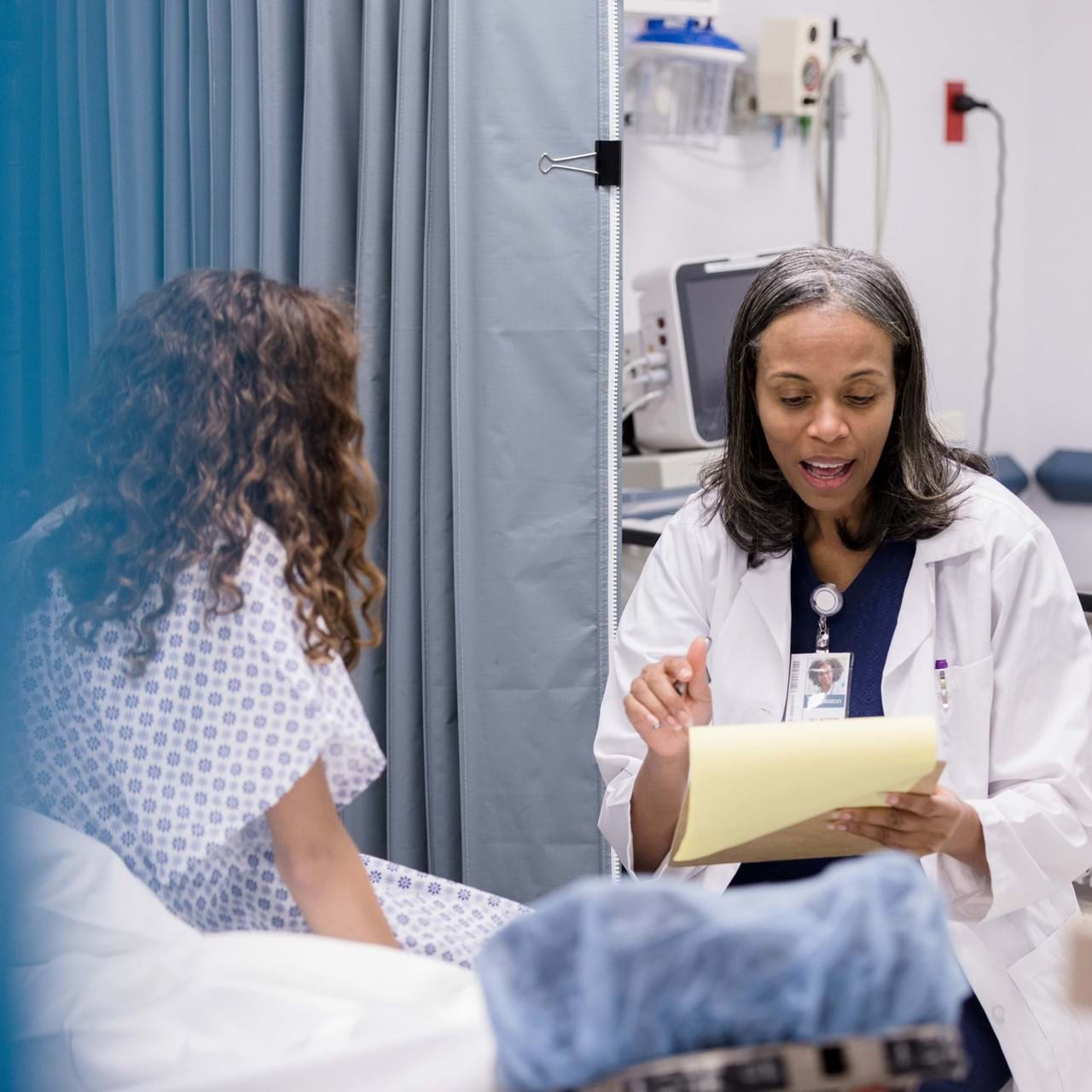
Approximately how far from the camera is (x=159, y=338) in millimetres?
998

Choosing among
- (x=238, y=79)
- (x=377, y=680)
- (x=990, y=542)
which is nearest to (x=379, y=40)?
(x=238, y=79)

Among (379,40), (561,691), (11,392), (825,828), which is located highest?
(379,40)

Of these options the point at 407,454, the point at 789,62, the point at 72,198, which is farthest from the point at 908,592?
the point at 789,62

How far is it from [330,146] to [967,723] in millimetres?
1009

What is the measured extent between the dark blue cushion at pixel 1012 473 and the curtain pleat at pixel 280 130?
2.71m

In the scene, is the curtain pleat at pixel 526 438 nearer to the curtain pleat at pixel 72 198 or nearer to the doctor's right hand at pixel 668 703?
the doctor's right hand at pixel 668 703

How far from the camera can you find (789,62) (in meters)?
3.23

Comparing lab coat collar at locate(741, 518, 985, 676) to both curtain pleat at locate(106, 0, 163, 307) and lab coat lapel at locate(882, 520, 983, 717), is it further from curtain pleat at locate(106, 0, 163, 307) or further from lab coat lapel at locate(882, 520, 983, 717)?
curtain pleat at locate(106, 0, 163, 307)

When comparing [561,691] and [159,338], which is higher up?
[159,338]

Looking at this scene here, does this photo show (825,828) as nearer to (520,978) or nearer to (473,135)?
(520,978)

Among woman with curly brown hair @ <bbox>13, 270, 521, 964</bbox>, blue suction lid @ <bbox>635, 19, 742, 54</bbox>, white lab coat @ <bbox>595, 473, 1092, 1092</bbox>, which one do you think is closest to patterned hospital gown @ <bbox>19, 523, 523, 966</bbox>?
woman with curly brown hair @ <bbox>13, 270, 521, 964</bbox>

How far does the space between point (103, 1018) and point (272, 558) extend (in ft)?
1.05

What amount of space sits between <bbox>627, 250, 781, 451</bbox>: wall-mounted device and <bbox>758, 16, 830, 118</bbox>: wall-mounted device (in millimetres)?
647

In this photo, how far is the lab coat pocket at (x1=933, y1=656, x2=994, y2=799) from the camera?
1.43 metres
